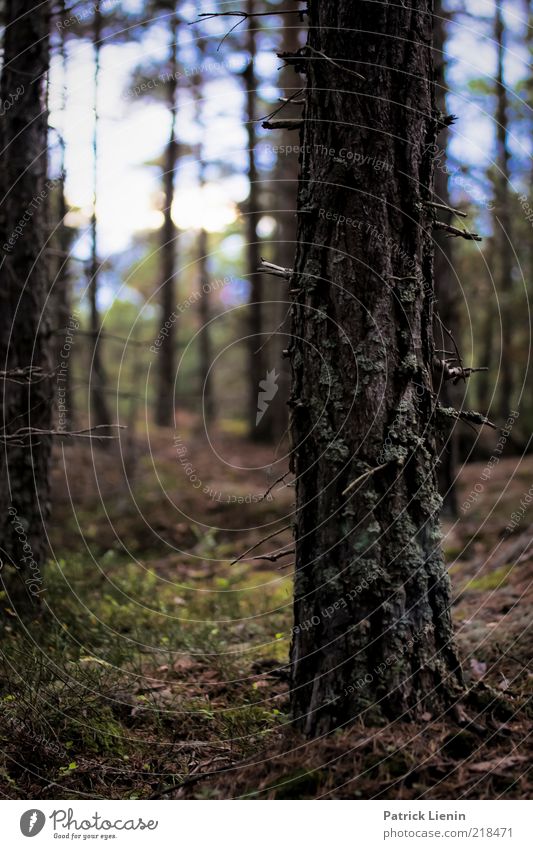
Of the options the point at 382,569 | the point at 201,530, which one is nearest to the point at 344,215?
the point at 382,569

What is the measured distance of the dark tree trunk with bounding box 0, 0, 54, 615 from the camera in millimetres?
5770

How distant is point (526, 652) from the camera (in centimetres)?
410

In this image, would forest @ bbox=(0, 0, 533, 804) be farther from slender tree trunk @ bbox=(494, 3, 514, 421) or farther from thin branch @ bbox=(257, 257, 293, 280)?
slender tree trunk @ bbox=(494, 3, 514, 421)

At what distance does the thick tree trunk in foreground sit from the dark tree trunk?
3.17 meters

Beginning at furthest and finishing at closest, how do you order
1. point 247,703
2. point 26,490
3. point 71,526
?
point 71,526, point 26,490, point 247,703

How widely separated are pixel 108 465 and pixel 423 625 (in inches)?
402

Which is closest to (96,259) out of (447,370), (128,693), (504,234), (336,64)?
(336,64)

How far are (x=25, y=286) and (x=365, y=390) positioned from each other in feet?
12.6

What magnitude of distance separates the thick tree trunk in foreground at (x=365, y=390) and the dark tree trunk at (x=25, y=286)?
3.17 metres

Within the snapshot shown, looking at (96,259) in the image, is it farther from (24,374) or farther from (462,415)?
(462,415)

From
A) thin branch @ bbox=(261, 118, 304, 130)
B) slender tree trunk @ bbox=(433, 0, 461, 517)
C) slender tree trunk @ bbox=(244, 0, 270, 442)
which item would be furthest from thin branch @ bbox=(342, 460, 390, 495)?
slender tree trunk @ bbox=(244, 0, 270, 442)

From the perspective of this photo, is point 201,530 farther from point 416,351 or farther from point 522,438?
point 522,438

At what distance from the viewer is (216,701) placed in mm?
4047
